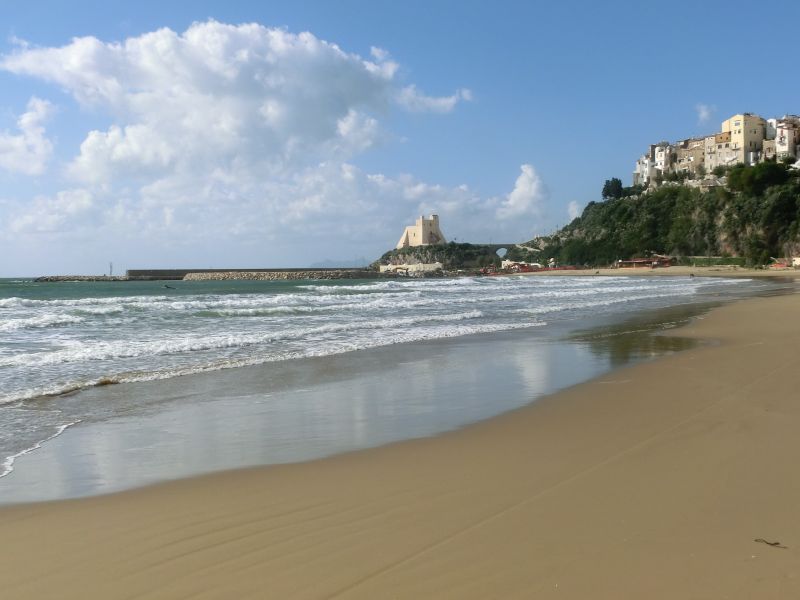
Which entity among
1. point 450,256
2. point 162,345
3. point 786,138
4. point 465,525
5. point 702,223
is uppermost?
point 786,138

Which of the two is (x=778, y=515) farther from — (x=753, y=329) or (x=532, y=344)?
(x=753, y=329)

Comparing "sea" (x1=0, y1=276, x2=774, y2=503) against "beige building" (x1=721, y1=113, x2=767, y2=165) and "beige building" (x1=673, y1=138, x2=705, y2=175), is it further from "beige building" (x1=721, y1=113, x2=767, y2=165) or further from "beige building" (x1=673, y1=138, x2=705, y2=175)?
"beige building" (x1=673, y1=138, x2=705, y2=175)

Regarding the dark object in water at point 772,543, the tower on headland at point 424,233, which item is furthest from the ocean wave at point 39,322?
the tower on headland at point 424,233

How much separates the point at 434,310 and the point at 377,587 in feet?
69.1

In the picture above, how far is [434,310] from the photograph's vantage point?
2375cm

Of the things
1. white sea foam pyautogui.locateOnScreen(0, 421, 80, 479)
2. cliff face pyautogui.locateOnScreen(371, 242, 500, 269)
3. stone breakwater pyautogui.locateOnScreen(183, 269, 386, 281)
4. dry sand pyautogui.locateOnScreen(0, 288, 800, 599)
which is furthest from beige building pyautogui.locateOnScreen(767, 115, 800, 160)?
white sea foam pyautogui.locateOnScreen(0, 421, 80, 479)

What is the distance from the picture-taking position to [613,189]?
134 metres

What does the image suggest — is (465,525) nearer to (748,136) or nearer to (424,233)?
(748,136)

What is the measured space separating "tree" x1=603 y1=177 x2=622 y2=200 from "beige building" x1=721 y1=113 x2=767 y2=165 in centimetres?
3000

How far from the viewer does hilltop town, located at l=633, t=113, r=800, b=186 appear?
97.5 metres

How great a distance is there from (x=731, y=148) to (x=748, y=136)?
3159mm

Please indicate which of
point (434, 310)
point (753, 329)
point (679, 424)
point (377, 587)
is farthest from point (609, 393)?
point (434, 310)

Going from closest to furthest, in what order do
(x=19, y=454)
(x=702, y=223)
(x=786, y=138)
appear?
(x=19, y=454)
(x=702, y=223)
(x=786, y=138)

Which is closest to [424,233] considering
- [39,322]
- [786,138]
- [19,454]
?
[786,138]
